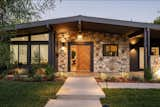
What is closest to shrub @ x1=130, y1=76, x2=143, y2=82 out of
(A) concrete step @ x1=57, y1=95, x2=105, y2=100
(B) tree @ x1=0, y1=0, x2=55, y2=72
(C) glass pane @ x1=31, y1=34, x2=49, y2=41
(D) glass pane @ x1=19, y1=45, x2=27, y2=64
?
(A) concrete step @ x1=57, y1=95, x2=105, y2=100

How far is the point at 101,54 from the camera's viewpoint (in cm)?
1956

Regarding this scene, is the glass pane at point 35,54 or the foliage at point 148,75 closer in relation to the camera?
the foliage at point 148,75

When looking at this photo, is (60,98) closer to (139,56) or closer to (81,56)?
(81,56)

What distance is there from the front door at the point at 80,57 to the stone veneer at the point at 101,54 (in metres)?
0.39

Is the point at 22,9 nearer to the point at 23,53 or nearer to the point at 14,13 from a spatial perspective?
the point at 14,13

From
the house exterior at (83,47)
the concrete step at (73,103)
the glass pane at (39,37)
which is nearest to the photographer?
the concrete step at (73,103)

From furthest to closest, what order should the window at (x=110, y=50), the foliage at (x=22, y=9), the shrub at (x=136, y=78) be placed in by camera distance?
the window at (x=110, y=50), the shrub at (x=136, y=78), the foliage at (x=22, y=9)

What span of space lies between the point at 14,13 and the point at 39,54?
1277 centimetres

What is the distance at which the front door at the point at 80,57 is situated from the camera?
19688 mm

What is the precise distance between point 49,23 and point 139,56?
25.3 feet

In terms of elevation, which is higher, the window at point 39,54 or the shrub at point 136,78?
the window at point 39,54

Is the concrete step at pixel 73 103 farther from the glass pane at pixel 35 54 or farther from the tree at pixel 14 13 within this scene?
the glass pane at pixel 35 54

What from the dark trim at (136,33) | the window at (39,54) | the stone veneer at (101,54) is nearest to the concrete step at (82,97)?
the dark trim at (136,33)

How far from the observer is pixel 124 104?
26.8 feet
